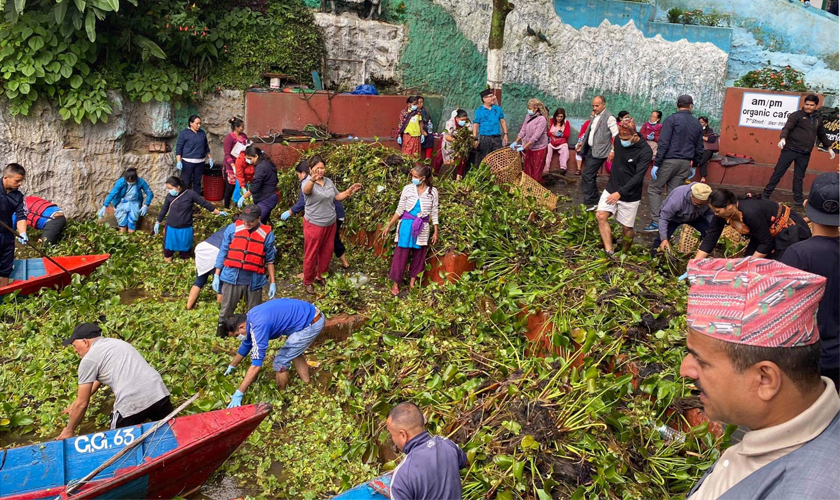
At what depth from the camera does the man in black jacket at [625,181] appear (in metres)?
7.75

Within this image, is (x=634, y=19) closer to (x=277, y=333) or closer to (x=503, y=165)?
(x=503, y=165)

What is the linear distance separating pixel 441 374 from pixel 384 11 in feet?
35.6

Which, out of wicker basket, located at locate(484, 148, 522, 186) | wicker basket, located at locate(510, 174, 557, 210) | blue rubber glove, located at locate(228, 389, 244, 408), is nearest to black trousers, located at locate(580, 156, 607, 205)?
wicker basket, located at locate(510, 174, 557, 210)

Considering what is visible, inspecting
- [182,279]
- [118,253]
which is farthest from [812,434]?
[118,253]

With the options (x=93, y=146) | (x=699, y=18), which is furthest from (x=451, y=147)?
(x=699, y=18)

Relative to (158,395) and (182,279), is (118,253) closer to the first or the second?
(182,279)

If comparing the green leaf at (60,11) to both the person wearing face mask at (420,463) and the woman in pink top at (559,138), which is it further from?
the person wearing face mask at (420,463)

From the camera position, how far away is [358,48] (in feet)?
46.9

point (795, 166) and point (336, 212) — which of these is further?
point (795, 166)

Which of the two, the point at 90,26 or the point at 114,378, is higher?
the point at 90,26

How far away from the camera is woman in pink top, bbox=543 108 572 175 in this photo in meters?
12.9

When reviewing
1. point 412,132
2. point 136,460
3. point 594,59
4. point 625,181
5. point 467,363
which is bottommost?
point 136,460

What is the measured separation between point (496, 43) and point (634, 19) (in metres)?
4.39

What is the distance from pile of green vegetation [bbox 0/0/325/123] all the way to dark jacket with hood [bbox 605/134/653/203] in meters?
7.69
